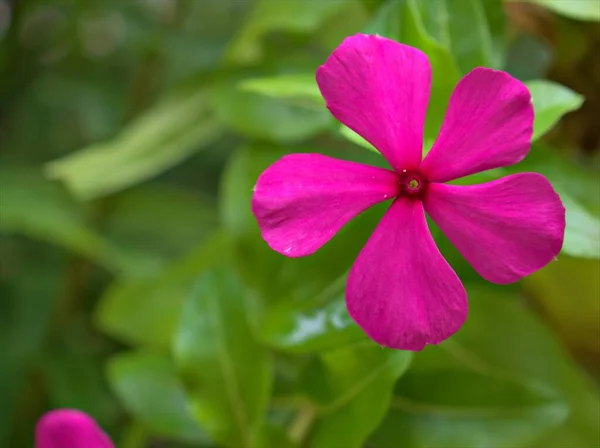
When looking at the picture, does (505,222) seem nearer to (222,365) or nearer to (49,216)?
(222,365)

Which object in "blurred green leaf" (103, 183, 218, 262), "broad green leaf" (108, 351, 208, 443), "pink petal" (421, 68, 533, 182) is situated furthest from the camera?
"blurred green leaf" (103, 183, 218, 262)

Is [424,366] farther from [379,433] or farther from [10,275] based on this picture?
[10,275]

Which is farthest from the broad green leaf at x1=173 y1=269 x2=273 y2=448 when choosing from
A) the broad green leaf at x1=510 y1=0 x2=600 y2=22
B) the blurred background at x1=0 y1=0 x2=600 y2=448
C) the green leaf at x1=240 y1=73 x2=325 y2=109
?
the broad green leaf at x1=510 y1=0 x2=600 y2=22

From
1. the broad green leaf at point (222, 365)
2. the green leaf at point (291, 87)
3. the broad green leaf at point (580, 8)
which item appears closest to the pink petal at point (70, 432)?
the broad green leaf at point (222, 365)

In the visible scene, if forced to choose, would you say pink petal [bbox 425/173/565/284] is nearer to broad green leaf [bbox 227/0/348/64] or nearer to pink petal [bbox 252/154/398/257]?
pink petal [bbox 252/154/398/257]

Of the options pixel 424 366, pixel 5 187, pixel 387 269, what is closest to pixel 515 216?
pixel 387 269

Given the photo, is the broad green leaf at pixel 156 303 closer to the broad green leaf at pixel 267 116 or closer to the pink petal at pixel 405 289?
the broad green leaf at pixel 267 116

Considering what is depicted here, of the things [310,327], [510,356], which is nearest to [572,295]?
[510,356]
